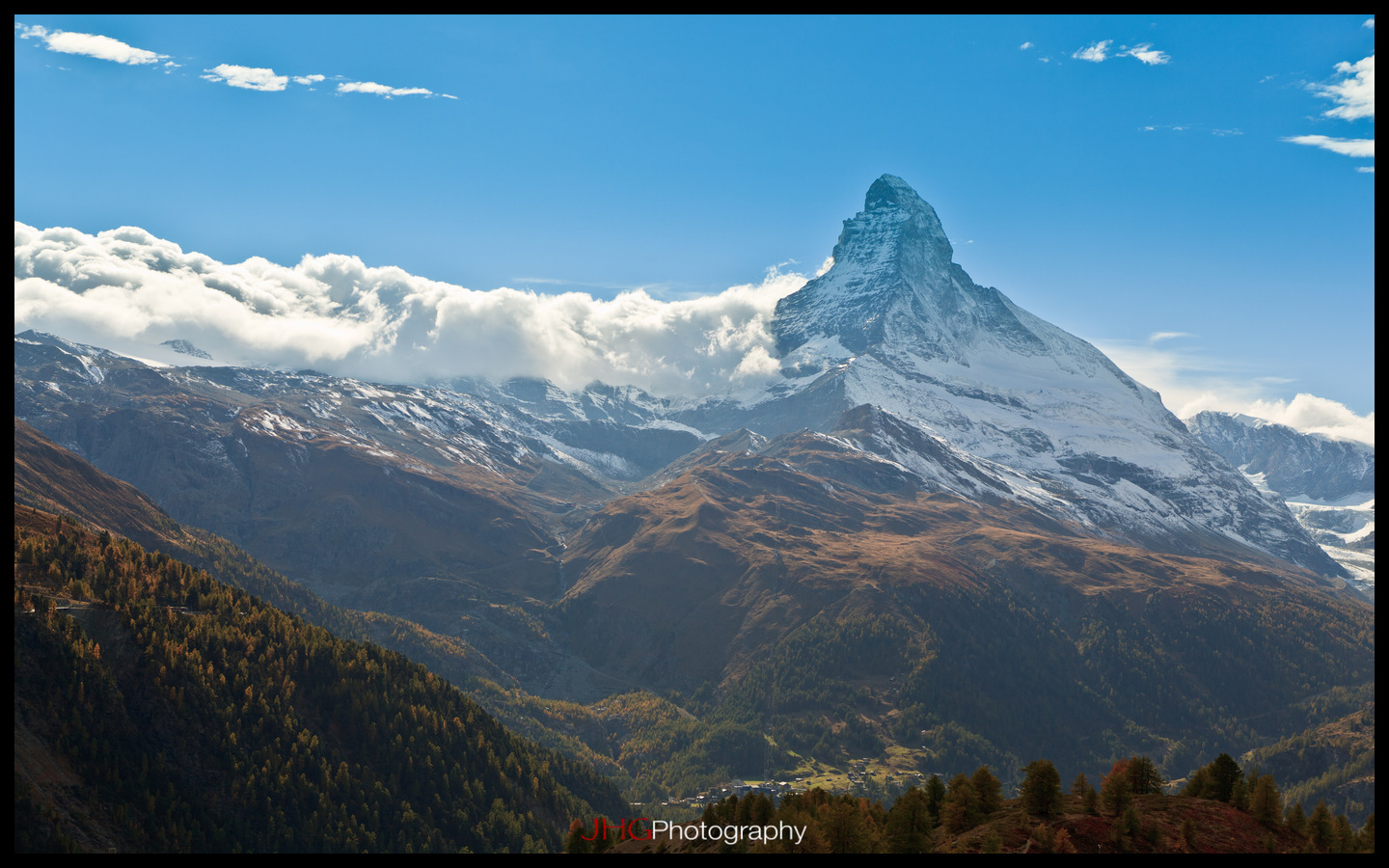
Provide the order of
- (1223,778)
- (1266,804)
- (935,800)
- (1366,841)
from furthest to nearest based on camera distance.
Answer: (935,800)
(1223,778)
(1266,804)
(1366,841)

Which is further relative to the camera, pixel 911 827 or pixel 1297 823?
pixel 911 827

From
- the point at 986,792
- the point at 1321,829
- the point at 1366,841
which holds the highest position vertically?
the point at 1366,841

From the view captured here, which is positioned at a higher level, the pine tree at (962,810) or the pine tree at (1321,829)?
the pine tree at (1321,829)

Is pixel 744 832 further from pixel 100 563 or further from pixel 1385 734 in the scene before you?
pixel 100 563

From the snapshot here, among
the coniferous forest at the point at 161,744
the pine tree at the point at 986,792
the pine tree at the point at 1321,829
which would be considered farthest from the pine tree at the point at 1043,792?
the coniferous forest at the point at 161,744

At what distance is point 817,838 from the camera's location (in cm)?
10462

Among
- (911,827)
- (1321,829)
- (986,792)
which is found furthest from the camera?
(986,792)

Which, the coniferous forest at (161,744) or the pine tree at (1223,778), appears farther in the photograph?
the coniferous forest at (161,744)

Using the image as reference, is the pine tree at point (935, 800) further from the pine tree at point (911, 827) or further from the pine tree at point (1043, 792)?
the pine tree at point (1043, 792)

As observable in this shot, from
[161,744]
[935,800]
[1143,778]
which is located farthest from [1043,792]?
[161,744]

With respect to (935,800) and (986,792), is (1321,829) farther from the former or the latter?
(935,800)

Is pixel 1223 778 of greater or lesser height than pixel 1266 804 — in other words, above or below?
below
